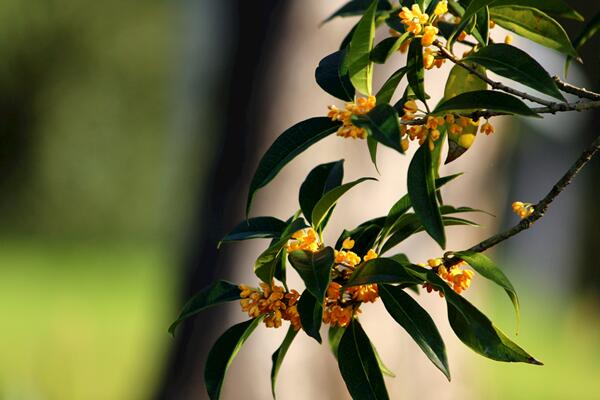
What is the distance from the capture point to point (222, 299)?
2.43 ft

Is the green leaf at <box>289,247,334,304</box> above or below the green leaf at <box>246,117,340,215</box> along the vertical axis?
below

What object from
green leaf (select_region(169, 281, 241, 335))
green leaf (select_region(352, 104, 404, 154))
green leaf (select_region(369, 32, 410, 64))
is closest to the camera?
green leaf (select_region(352, 104, 404, 154))

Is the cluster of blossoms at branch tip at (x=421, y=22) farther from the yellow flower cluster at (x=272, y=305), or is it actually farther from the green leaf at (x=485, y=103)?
the yellow flower cluster at (x=272, y=305)

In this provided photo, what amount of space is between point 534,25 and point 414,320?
0.29 meters

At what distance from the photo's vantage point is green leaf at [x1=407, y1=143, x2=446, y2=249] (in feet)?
Answer: 2.02

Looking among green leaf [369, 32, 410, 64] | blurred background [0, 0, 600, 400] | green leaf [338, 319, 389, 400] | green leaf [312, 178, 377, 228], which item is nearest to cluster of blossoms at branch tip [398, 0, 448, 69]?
green leaf [369, 32, 410, 64]

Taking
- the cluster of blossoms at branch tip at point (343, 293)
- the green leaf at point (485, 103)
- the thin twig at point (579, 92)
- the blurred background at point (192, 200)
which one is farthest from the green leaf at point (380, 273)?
the blurred background at point (192, 200)

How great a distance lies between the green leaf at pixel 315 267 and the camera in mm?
589

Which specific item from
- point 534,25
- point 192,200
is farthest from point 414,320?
point 192,200

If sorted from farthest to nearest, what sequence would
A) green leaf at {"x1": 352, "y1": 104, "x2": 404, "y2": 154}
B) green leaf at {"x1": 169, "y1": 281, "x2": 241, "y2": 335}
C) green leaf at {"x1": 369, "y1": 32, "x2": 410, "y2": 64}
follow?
green leaf at {"x1": 169, "y1": 281, "x2": 241, "y2": 335}
green leaf at {"x1": 369, "y1": 32, "x2": 410, "y2": 64}
green leaf at {"x1": 352, "y1": 104, "x2": 404, "y2": 154}

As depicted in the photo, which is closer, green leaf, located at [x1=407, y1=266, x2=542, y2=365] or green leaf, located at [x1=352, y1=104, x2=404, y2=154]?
green leaf, located at [x1=352, y1=104, x2=404, y2=154]

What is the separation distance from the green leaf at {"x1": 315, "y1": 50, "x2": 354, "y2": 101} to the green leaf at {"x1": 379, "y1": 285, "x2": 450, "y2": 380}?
16 cm

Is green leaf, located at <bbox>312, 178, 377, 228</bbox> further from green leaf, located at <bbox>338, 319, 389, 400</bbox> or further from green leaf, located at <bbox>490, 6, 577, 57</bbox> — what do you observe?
green leaf, located at <bbox>490, 6, 577, 57</bbox>

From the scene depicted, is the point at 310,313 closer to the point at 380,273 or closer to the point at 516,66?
the point at 380,273
